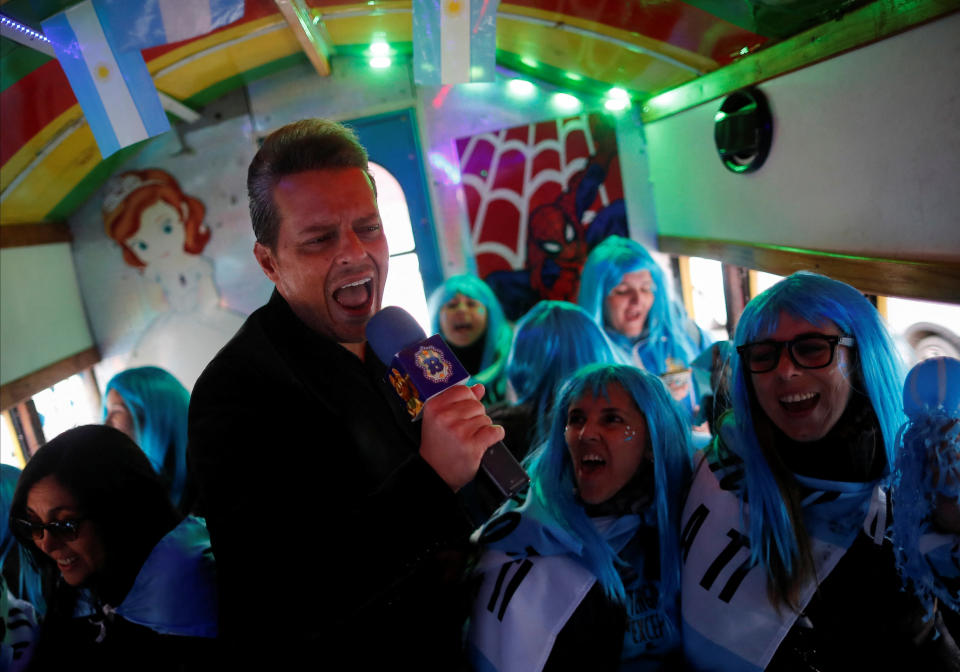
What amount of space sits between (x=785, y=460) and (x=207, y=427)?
1493mm

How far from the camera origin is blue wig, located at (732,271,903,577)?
170cm

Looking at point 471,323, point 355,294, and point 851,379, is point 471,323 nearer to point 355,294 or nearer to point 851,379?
point 851,379

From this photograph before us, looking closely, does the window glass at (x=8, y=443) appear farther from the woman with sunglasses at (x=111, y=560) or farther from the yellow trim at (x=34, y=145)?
the woman with sunglasses at (x=111, y=560)

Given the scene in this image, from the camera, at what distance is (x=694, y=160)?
412 centimetres

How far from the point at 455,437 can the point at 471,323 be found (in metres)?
3.34

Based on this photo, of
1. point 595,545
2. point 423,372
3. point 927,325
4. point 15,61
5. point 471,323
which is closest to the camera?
point 423,372

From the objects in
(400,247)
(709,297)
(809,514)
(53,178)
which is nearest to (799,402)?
(809,514)

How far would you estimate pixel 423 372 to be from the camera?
123 centimetres

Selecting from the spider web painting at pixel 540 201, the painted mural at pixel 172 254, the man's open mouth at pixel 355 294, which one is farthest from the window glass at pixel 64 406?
the man's open mouth at pixel 355 294

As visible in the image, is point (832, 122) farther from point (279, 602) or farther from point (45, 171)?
point (45, 171)

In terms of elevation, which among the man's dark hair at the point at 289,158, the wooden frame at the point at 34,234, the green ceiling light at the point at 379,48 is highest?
the green ceiling light at the point at 379,48

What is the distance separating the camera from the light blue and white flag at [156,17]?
218cm

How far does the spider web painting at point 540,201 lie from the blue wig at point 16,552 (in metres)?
3.68

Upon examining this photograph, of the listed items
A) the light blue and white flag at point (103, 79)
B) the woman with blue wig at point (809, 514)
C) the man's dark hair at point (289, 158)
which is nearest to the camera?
the man's dark hair at point (289, 158)
